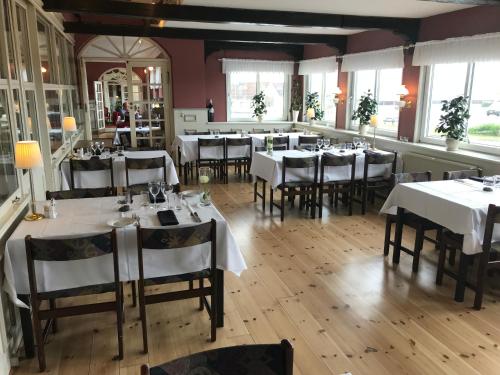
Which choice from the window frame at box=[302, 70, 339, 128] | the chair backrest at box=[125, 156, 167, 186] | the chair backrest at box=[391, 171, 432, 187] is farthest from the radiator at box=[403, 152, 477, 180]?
the chair backrest at box=[125, 156, 167, 186]

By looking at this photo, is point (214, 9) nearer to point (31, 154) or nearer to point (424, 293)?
point (31, 154)

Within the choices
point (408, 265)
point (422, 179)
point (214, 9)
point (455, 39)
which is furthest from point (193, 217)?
point (455, 39)

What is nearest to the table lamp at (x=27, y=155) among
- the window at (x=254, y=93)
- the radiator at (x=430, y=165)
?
the radiator at (x=430, y=165)

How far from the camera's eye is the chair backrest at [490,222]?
115 inches

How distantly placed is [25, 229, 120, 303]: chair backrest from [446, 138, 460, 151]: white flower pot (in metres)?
4.67

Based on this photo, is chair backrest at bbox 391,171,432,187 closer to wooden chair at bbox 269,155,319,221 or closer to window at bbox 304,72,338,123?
wooden chair at bbox 269,155,319,221

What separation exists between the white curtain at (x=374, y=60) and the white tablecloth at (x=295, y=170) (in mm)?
1807

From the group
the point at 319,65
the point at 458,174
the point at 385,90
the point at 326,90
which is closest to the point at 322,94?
the point at 326,90

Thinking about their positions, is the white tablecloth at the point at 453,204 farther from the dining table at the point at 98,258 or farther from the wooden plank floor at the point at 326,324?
the dining table at the point at 98,258

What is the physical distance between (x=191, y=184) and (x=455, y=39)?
4.52 metres

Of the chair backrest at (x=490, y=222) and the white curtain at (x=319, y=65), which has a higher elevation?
the white curtain at (x=319, y=65)

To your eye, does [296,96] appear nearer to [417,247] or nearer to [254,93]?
[254,93]

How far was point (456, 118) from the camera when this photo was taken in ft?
17.1

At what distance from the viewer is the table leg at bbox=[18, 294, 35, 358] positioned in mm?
2416
